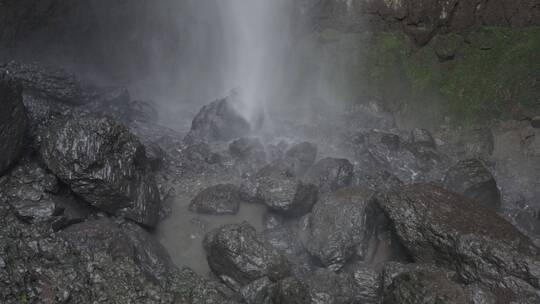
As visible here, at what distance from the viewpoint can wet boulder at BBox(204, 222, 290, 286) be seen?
684cm

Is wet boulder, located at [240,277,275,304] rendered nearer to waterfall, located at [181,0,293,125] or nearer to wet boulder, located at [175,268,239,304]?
wet boulder, located at [175,268,239,304]

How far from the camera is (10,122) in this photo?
23.7 ft

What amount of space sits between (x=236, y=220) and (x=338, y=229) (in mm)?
2188

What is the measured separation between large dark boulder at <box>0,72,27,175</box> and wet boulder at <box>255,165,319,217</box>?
14.7 feet

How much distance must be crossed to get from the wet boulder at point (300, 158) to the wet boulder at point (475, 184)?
3173 millimetres

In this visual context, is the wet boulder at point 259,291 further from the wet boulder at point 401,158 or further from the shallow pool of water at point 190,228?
the wet boulder at point 401,158

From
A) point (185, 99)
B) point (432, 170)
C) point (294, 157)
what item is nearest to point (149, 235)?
point (294, 157)

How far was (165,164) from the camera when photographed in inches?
407

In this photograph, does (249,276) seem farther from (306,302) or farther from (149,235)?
(149,235)

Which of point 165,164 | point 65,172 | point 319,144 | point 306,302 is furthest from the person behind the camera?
point 319,144

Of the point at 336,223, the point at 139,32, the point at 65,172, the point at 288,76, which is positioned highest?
the point at 139,32

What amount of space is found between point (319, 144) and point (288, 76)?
422 centimetres

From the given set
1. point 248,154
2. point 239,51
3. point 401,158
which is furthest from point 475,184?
point 239,51

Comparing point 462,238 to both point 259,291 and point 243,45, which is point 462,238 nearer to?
point 259,291
